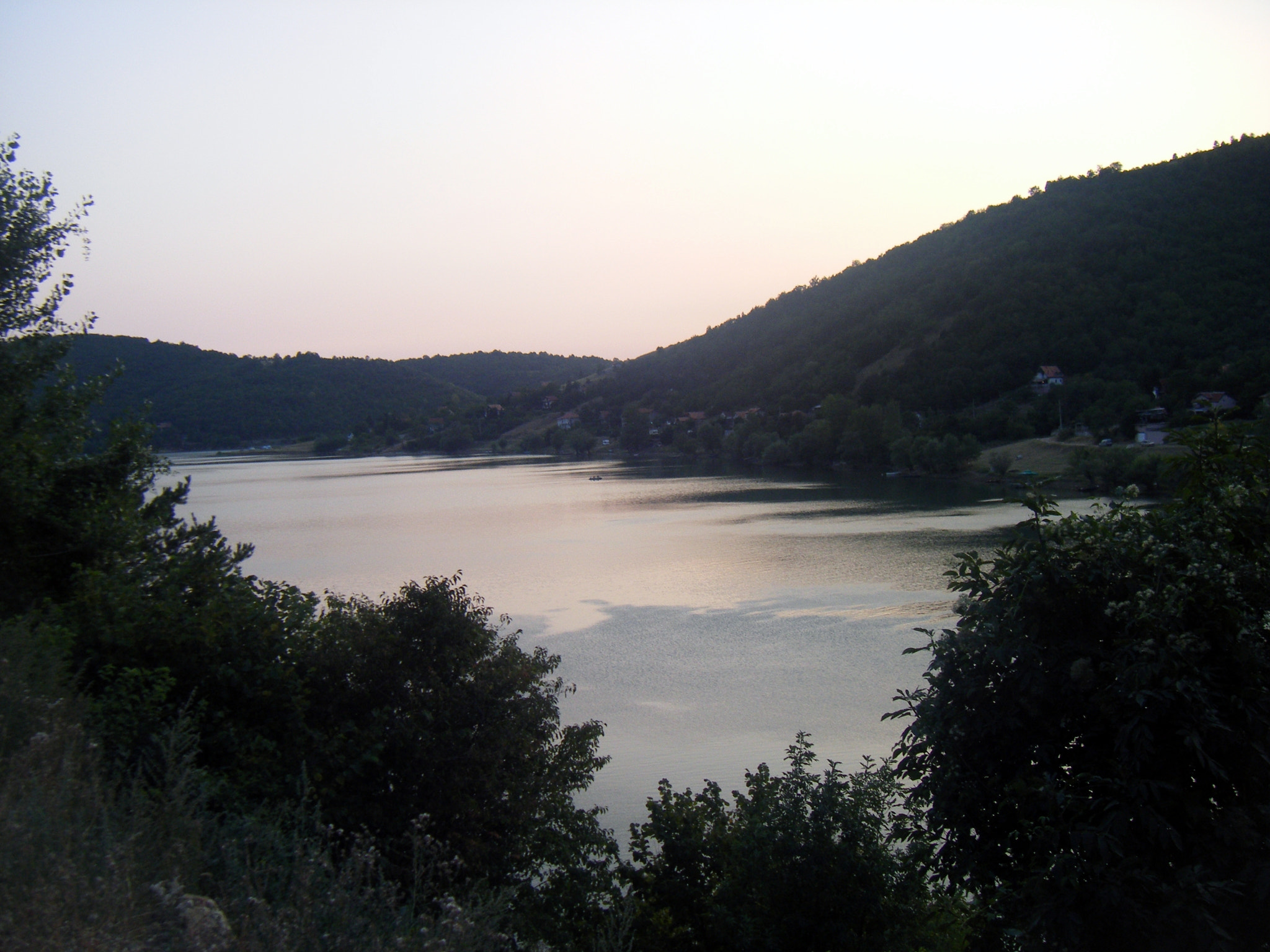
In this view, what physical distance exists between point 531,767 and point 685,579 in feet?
56.5

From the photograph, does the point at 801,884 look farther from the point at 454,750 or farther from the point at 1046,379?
the point at 1046,379

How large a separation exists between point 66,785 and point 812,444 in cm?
5889

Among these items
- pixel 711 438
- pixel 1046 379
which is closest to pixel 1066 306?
pixel 1046 379

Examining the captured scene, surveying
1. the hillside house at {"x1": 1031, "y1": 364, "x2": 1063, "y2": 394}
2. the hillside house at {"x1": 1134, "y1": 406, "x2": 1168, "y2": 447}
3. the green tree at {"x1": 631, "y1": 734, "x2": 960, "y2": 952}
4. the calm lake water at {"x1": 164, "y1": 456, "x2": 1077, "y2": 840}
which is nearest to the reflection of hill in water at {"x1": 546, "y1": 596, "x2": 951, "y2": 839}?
the calm lake water at {"x1": 164, "y1": 456, "x2": 1077, "y2": 840}

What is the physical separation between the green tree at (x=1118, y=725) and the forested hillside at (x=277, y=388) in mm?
45238

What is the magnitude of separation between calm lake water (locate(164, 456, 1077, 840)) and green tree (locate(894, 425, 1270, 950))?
3.14ft

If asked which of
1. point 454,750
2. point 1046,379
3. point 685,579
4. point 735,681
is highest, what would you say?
point 1046,379

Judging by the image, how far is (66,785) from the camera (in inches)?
120

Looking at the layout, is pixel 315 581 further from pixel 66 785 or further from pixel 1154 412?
pixel 1154 412

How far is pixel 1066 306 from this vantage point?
6081 centimetres

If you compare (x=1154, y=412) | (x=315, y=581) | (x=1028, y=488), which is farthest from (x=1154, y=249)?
(x=1028, y=488)

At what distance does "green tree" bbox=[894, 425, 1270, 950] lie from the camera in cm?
375

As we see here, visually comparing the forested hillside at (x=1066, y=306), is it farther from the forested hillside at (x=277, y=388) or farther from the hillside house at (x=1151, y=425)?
the forested hillside at (x=277, y=388)

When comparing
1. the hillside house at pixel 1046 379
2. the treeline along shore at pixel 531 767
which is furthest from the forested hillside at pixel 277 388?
the hillside house at pixel 1046 379
